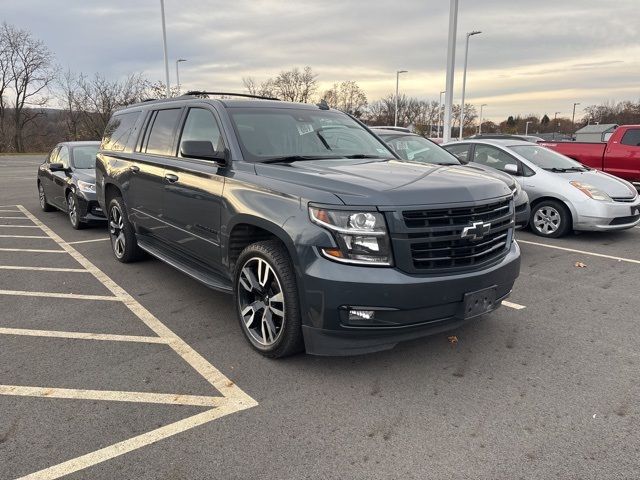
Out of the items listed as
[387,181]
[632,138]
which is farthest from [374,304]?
Result: [632,138]

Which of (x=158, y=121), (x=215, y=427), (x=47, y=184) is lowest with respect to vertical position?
(x=215, y=427)

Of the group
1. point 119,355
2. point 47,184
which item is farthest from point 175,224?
point 47,184

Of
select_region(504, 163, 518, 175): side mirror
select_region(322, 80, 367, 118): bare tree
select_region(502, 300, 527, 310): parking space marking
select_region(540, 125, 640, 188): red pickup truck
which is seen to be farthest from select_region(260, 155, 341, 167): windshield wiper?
select_region(322, 80, 367, 118): bare tree

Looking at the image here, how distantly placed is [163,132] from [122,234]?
1.76 meters

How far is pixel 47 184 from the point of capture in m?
10.3

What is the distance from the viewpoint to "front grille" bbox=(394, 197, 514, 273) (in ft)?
9.96

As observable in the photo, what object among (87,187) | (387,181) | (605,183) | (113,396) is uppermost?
(387,181)

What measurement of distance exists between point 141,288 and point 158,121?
1.86 m

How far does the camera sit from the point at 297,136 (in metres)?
4.36

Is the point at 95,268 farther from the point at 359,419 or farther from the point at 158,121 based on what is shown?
the point at 359,419

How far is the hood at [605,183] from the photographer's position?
7.80 meters

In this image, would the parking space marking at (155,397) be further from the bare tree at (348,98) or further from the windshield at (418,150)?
the bare tree at (348,98)

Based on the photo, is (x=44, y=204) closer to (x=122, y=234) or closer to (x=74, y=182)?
(x=74, y=182)

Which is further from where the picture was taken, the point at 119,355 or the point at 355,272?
the point at 119,355
